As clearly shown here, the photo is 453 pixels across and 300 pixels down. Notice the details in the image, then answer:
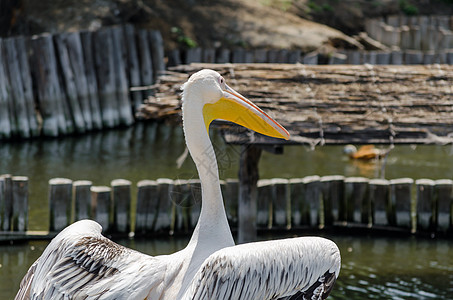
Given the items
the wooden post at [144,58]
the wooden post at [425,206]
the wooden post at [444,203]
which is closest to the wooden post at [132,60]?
the wooden post at [144,58]

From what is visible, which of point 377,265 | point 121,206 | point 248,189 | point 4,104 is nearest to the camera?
point 248,189

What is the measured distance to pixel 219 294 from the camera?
4.42 metres

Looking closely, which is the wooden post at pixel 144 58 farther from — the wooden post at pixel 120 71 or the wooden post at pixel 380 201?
the wooden post at pixel 380 201

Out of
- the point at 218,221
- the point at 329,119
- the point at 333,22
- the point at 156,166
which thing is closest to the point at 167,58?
the point at 156,166

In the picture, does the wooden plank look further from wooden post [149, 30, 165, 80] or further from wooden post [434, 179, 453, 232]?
wooden post [434, 179, 453, 232]

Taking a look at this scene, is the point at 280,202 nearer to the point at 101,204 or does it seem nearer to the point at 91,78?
the point at 101,204

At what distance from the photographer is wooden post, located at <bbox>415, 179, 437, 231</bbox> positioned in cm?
945

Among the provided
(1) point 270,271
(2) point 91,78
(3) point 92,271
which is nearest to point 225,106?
(1) point 270,271

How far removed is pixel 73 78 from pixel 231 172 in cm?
491

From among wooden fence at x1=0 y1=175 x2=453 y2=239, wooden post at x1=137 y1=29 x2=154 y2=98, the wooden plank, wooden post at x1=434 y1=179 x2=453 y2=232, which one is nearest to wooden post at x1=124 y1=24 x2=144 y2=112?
wooden post at x1=137 y1=29 x2=154 y2=98

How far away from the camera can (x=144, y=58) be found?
632 inches

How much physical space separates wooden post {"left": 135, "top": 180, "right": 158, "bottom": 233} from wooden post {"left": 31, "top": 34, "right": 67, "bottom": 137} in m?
6.01

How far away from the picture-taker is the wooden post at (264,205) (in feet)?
31.1

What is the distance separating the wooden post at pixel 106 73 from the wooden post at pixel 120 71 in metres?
0.08
